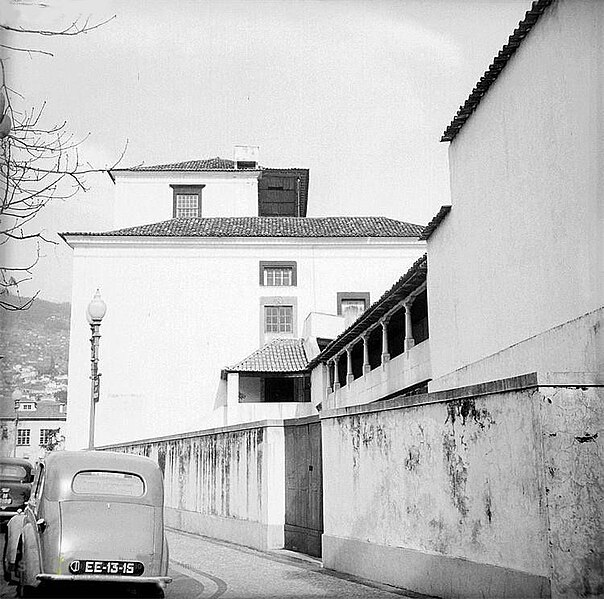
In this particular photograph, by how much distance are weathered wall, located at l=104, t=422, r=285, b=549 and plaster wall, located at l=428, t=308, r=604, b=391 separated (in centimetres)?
362

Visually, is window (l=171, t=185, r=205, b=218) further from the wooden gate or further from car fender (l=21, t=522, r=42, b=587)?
car fender (l=21, t=522, r=42, b=587)

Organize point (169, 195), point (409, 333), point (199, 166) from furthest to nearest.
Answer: point (199, 166)
point (169, 195)
point (409, 333)

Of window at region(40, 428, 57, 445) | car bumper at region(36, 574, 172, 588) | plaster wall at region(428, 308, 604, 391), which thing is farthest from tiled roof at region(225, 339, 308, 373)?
car bumper at region(36, 574, 172, 588)

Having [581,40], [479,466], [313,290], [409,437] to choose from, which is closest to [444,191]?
[581,40]

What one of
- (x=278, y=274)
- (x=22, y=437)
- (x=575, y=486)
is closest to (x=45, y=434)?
(x=22, y=437)

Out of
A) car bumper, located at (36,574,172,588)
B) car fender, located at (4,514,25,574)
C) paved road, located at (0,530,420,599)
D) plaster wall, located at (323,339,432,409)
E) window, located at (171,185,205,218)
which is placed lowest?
paved road, located at (0,530,420,599)

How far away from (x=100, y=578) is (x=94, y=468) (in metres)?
1.47

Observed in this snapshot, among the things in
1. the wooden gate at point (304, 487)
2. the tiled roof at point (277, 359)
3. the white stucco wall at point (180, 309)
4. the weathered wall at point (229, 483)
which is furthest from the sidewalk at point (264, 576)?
the white stucco wall at point (180, 309)

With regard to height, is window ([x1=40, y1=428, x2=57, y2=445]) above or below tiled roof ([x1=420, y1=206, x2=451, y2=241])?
below

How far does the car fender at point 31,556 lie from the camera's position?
8297 mm

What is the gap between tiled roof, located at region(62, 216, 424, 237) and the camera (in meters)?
40.8

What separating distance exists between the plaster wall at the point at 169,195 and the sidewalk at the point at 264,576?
33136mm

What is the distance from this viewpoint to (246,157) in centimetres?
4791

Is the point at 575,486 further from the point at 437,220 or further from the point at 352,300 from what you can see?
the point at 352,300
